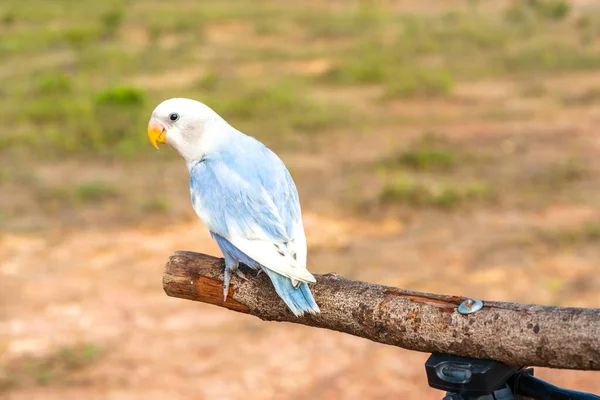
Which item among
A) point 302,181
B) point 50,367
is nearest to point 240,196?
point 50,367

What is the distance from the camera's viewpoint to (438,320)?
2.06 m

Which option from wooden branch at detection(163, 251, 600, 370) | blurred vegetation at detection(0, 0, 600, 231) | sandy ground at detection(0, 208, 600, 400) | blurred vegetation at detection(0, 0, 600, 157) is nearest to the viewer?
wooden branch at detection(163, 251, 600, 370)

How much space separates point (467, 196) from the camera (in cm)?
820

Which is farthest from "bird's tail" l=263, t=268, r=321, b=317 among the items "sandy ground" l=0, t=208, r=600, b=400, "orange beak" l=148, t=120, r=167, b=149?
"sandy ground" l=0, t=208, r=600, b=400

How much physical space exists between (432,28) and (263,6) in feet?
14.7

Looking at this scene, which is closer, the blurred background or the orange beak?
the orange beak

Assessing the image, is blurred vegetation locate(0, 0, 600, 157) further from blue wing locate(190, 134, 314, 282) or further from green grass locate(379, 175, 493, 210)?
blue wing locate(190, 134, 314, 282)

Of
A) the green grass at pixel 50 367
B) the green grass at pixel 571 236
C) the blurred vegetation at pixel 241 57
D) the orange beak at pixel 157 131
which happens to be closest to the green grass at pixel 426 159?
the blurred vegetation at pixel 241 57

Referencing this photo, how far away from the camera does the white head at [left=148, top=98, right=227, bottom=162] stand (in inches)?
107

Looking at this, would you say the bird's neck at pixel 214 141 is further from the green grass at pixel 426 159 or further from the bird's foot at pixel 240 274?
the green grass at pixel 426 159

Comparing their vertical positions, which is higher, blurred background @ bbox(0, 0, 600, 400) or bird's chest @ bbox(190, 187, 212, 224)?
blurred background @ bbox(0, 0, 600, 400)

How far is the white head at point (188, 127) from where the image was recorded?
2715mm

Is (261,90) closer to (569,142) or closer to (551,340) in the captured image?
(569,142)

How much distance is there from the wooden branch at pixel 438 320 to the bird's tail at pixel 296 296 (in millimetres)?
57
